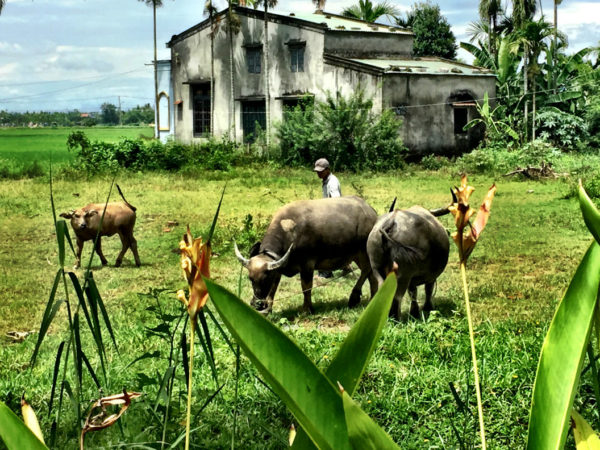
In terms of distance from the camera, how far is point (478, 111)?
19.6 meters

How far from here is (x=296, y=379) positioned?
1.02 meters

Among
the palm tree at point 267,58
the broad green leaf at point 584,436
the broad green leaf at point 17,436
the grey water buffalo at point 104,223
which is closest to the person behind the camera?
the broad green leaf at point 17,436

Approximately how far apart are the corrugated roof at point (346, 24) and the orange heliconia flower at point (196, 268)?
19.5 metres

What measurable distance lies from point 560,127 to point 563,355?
21.5 metres

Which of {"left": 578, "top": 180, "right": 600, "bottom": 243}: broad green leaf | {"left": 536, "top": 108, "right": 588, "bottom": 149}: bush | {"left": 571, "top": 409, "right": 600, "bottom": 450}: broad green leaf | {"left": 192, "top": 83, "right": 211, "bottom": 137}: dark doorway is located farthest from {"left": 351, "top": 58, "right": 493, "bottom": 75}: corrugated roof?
{"left": 578, "top": 180, "right": 600, "bottom": 243}: broad green leaf

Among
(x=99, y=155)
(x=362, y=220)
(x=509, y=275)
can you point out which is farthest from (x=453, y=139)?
(x=362, y=220)

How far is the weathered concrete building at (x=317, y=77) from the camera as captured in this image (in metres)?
18.7

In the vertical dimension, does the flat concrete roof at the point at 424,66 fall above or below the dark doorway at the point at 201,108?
above

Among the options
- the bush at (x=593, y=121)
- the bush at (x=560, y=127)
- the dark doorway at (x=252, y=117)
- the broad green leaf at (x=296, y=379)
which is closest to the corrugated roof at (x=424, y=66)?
the bush at (x=560, y=127)

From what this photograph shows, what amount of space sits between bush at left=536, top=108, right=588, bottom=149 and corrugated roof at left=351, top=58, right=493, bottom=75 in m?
2.49

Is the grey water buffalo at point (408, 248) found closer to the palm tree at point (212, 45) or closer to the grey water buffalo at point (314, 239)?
the grey water buffalo at point (314, 239)

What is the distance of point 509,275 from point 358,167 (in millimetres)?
9380

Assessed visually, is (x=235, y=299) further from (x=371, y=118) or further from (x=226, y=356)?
(x=371, y=118)

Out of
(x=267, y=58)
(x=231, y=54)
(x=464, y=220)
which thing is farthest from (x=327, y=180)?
(x=231, y=54)
